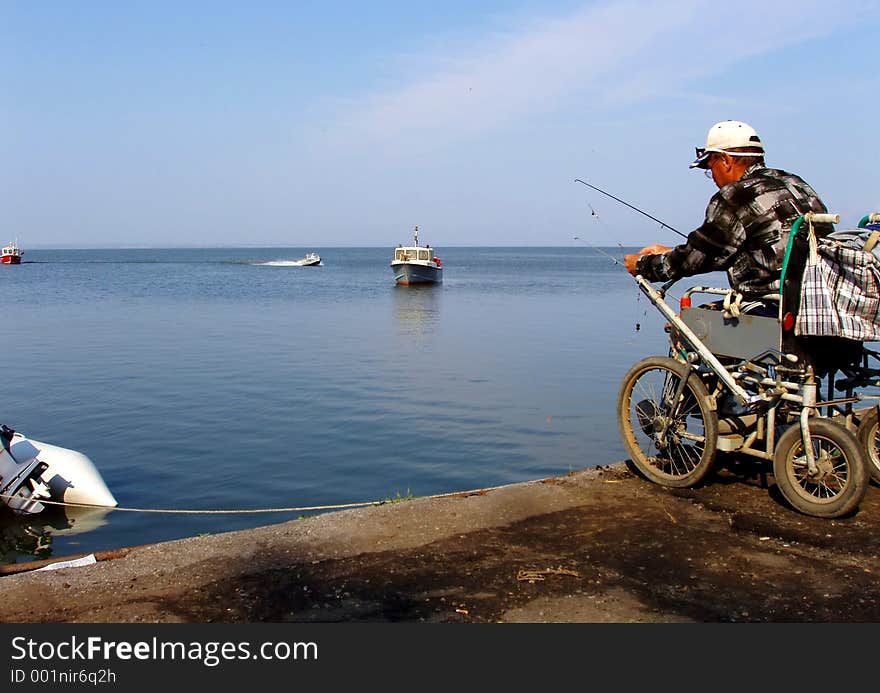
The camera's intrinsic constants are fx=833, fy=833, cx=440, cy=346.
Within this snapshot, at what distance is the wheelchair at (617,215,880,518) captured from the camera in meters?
5.28

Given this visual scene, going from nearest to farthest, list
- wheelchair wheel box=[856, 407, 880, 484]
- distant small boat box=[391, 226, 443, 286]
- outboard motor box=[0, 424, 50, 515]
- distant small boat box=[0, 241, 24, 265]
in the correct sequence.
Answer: wheelchair wheel box=[856, 407, 880, 484]
outboard motor box=[0, 424, 50, 515]
distant small boat box=[391, 226, 443, 286]
distant small boat box=[0, 241, 24, 265]

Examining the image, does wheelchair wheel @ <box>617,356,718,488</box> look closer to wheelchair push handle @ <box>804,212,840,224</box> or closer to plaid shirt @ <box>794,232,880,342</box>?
plaid shirt @ <box>794,232,880,342</box>

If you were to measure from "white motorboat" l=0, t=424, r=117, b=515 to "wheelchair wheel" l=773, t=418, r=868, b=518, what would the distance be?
8.22 m

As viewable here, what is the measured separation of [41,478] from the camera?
416 inches

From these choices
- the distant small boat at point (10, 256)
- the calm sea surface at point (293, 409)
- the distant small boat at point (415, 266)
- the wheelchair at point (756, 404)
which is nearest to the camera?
the wheelchair at point (756, 404)

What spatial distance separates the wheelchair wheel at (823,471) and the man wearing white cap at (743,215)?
3.31 feet

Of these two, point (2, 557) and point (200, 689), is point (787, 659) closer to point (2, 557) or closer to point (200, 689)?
point (200, 689)

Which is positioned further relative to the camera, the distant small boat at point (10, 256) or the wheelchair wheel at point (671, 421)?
the distant small boat at point (10, 256)

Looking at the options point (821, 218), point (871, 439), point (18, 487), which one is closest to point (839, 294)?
point (821, 218)

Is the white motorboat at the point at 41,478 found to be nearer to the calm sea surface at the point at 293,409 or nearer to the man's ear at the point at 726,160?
the calm sea surface at the point at 293,409

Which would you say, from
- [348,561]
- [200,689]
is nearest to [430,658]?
[200,689]

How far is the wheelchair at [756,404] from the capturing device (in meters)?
5.28

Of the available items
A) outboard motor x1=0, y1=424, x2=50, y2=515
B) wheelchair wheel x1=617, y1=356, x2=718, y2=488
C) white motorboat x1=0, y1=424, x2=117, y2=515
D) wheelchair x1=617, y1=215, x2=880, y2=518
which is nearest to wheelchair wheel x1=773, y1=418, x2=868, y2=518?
wheelchair x1=617, y1=215, x2=880, y2=518

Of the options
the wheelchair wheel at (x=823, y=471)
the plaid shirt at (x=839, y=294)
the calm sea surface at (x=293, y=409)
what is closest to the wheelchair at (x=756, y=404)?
the wheelchair wheel at (x=823, y=471)
